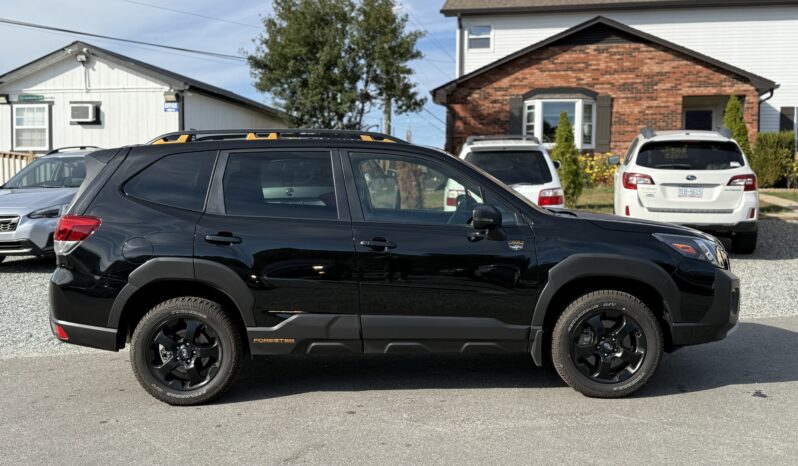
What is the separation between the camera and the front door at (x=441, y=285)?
4.68m

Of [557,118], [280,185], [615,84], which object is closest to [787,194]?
[615,84]

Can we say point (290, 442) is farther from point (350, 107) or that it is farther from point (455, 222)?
point (350, 107)

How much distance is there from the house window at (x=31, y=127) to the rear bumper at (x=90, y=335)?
20.1 meters

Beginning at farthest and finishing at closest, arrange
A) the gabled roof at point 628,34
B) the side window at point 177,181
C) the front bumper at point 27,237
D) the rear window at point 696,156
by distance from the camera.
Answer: the gabled roof at point 628,34
the rear window at point 696,156
the front bumper at point 27,237
the side window at point 177,181

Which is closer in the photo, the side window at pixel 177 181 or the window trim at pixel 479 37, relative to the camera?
the side window at pixel 177 181

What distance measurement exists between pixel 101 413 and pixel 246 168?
1.88m

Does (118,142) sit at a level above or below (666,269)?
above

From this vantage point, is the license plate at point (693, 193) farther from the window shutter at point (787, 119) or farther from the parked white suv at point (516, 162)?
the window shutter at point (787, 119)

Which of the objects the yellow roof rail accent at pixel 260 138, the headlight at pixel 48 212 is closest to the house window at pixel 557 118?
the headlight at pixel 48 212

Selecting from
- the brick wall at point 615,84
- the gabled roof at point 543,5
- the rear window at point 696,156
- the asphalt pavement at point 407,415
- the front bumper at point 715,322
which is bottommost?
the asphalt pavement at point 407,415

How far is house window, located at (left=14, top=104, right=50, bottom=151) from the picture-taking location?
74.0ft

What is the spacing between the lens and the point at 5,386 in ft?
17.4

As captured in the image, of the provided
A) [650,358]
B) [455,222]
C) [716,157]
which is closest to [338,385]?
[455,222]

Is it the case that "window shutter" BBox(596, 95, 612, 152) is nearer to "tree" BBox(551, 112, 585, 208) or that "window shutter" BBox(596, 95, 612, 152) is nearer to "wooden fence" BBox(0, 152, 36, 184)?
"tree" BBox(551, 112, 585, 208)
